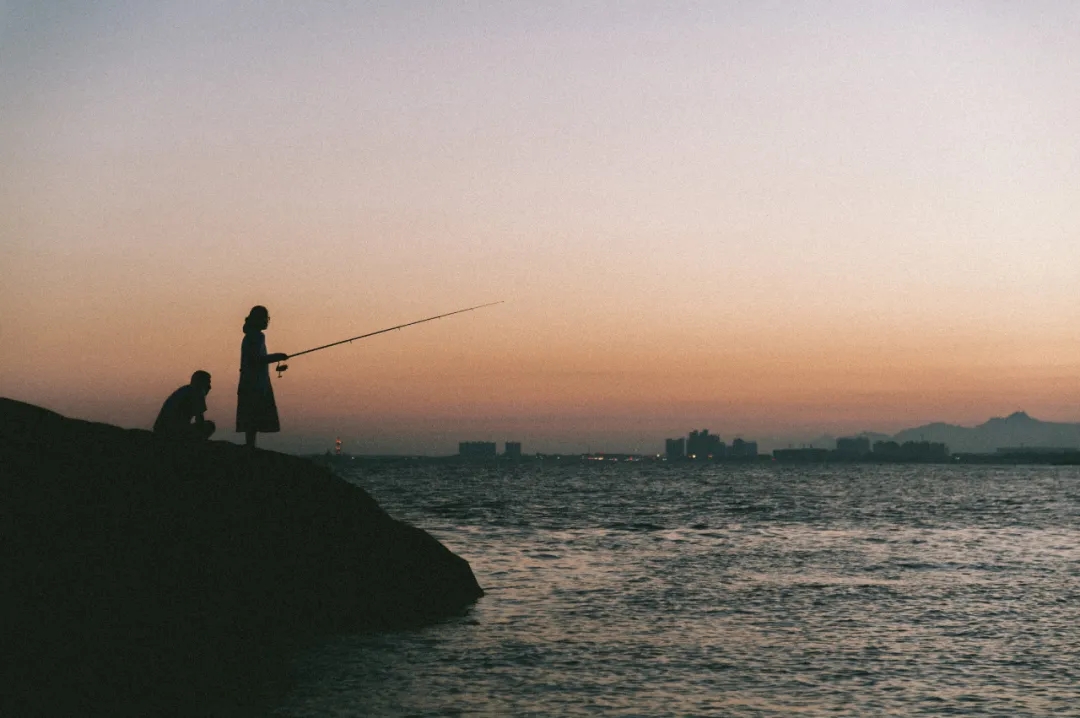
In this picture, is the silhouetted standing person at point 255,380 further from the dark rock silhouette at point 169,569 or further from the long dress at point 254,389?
the dark rock silhouette at point 169,569

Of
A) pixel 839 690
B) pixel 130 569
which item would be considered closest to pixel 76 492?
pixel 130 569

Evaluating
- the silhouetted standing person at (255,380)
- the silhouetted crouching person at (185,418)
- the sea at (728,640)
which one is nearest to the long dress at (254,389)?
the silhouetted standing person at (255,380)

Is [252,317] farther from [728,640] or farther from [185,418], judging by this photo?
[728,640]

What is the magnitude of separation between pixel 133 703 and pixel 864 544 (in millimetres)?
24151

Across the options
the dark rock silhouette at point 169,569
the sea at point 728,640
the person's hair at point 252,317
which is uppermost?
the person's hair at point 252,317

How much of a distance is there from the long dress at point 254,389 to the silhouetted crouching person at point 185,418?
1.41 ft

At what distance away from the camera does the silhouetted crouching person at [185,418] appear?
39.3ft

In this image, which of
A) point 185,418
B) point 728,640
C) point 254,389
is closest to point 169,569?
point 185,418

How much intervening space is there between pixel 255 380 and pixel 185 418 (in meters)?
0.98

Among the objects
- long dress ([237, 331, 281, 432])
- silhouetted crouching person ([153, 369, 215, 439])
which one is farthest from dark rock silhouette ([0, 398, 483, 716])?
long dress ([237, 331, 281, 432])

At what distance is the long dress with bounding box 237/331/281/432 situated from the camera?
12094 mm

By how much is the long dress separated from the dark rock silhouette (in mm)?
511

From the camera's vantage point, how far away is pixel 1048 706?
9375 millimetres

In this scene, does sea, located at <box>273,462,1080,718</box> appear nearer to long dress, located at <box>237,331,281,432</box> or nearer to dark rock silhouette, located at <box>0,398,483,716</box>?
dark rock silhouette, located at <box>0,398,483,716</box>
